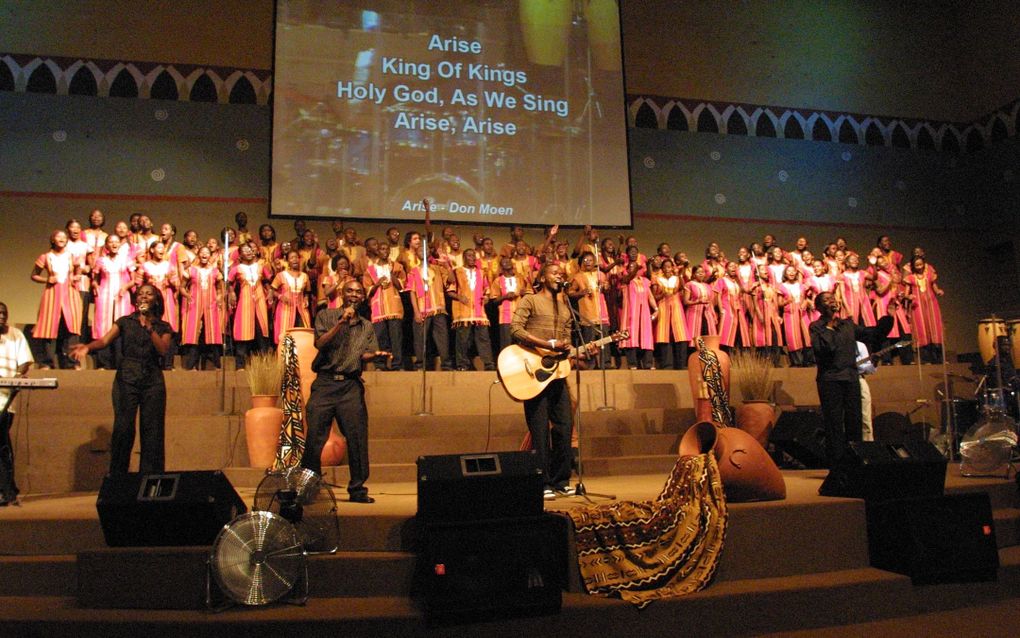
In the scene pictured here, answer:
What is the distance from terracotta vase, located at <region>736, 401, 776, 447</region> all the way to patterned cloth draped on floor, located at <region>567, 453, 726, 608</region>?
3.11 m

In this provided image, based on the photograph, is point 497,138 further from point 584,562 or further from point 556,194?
point 584,562

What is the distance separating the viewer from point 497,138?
1205 centimetres

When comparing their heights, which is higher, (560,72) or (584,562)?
(560,72)

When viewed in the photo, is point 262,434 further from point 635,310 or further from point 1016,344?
point 1016,344

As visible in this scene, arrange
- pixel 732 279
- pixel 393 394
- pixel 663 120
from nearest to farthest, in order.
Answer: pixel 393 394, pixel 732 279, pixel 663 120

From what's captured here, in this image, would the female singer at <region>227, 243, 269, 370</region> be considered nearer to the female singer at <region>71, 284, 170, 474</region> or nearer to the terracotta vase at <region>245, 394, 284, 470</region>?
the terracotta vase at <region>245, 394, 284, 470</region>

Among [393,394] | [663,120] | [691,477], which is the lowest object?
[691,477]

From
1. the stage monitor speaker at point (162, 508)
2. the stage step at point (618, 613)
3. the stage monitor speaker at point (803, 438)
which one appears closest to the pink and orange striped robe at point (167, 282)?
the stage step at point (618, 613)

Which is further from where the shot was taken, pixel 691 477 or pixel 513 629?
pixel 691 477

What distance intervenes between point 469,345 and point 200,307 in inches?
137

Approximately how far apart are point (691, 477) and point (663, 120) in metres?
11.1

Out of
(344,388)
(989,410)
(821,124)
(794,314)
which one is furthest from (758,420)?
(821,124)

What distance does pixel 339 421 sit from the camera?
5.41 metres

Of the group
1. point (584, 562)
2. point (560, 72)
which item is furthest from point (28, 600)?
point (560, 72)
